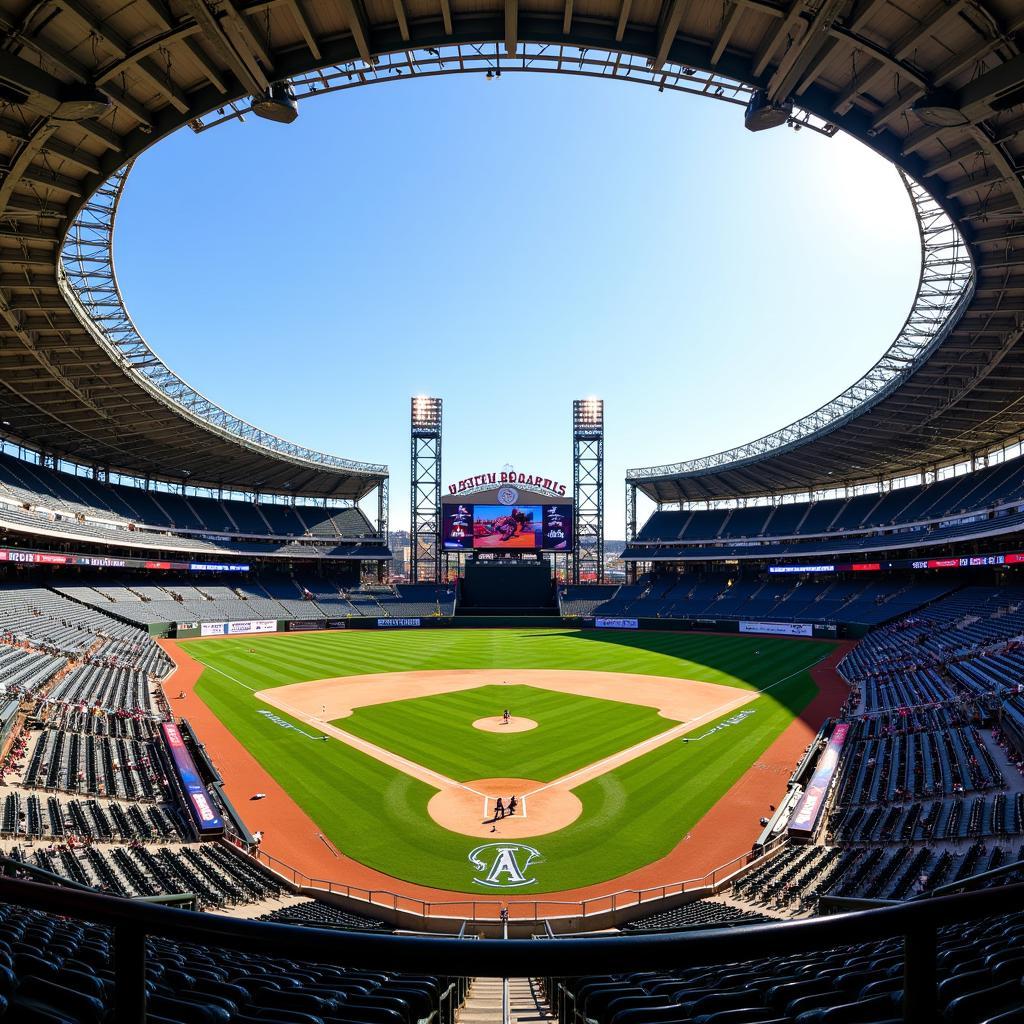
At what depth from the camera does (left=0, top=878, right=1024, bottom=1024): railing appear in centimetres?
201

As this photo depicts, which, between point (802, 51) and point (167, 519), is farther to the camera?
point (167, 519)

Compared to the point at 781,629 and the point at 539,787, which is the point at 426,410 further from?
the point at 539,787

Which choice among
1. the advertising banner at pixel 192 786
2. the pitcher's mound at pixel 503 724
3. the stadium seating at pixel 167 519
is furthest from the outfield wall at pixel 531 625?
the pitcher's mound at pixel 503 724

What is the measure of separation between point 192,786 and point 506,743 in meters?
13.9

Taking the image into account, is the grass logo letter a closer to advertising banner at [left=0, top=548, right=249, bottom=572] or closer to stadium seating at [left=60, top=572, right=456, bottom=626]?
advertising banner at [left=0, top=548, right=249, bottom=572]

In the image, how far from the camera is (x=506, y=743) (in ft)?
100

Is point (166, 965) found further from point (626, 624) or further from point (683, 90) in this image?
point (626, 624)

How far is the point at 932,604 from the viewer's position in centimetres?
5512

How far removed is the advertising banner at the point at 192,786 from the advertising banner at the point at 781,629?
57993mm

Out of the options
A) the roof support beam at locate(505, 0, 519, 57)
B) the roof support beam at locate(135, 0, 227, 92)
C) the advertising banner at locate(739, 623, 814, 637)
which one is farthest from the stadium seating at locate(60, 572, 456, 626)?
the roof support beam at locate(505, 0, 519, 57)

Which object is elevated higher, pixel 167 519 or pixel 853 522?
pixel 167 519

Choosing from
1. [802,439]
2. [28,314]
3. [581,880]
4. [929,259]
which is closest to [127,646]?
[28,314]

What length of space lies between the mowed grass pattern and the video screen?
126 feet

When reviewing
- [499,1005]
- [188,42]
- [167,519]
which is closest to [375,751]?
[499,1005]
